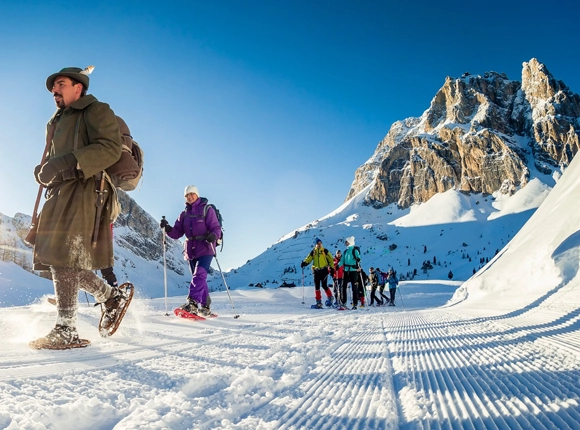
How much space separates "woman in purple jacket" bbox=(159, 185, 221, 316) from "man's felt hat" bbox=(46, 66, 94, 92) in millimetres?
2988

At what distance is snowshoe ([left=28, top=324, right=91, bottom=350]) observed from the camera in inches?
96.8

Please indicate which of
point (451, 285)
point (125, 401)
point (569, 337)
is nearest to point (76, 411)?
point (125, 401)

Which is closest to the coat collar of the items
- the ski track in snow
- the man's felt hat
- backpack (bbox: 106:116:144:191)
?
the man's felt hat

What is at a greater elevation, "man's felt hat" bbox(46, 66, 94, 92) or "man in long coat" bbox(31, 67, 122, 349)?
"man's felt hat" bbox(46, 66, 94, 92)

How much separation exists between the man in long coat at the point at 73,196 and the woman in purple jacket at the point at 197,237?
2638 mm

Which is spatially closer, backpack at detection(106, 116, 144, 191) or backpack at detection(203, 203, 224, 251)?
backpack at detection(106, 116, 144, 191)

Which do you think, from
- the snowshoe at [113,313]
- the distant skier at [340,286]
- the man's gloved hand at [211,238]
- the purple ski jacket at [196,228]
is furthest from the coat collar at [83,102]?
the distant skier at [340,286]

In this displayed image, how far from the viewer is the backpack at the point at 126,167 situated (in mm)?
3127

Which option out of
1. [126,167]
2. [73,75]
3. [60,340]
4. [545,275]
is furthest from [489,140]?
[60,340]

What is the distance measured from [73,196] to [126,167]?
1.70 ft

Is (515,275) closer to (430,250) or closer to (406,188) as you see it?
(430,250)

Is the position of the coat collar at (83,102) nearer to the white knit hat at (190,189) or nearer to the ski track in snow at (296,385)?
the ski track in snow at (296,385)

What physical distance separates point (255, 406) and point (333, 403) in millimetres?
→ 314

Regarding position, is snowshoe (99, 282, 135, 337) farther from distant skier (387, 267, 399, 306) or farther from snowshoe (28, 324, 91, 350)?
distant skier (387, 267, 399, 306)
